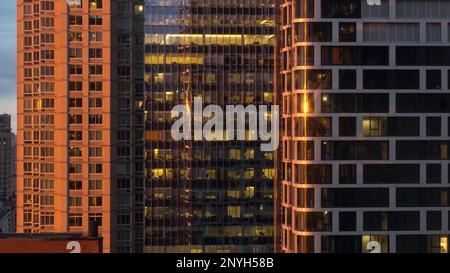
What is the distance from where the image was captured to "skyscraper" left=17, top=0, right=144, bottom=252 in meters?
90.1

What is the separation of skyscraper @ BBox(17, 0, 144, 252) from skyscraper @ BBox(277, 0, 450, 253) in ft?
113

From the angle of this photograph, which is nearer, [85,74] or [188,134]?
[85,74]

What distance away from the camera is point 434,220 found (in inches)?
2368

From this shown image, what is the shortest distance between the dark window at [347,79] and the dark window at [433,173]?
8.59 meters

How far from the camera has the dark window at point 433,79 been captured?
60750 mm

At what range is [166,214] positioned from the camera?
95312mm

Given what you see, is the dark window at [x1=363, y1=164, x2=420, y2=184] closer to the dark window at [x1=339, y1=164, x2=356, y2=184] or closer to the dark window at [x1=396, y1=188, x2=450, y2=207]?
the dark window at [x1=396, y1=188, x2=450, y2=207]

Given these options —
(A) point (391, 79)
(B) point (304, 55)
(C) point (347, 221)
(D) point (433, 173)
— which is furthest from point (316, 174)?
(A) point (391, 79)

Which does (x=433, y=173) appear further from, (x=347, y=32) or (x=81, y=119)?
(x=81, y=119)

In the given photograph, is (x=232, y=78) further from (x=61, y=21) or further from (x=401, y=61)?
(x=401, y=61)

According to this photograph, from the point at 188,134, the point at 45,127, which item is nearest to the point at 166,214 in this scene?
the point at 188,134

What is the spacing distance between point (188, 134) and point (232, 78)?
28.9ft

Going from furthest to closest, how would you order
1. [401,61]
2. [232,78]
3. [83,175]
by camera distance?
[232,78] → [83,175] → [401,61]

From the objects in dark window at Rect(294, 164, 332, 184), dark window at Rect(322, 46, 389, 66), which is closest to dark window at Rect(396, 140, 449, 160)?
dark window at Rect(294, 164, 332, 184)
